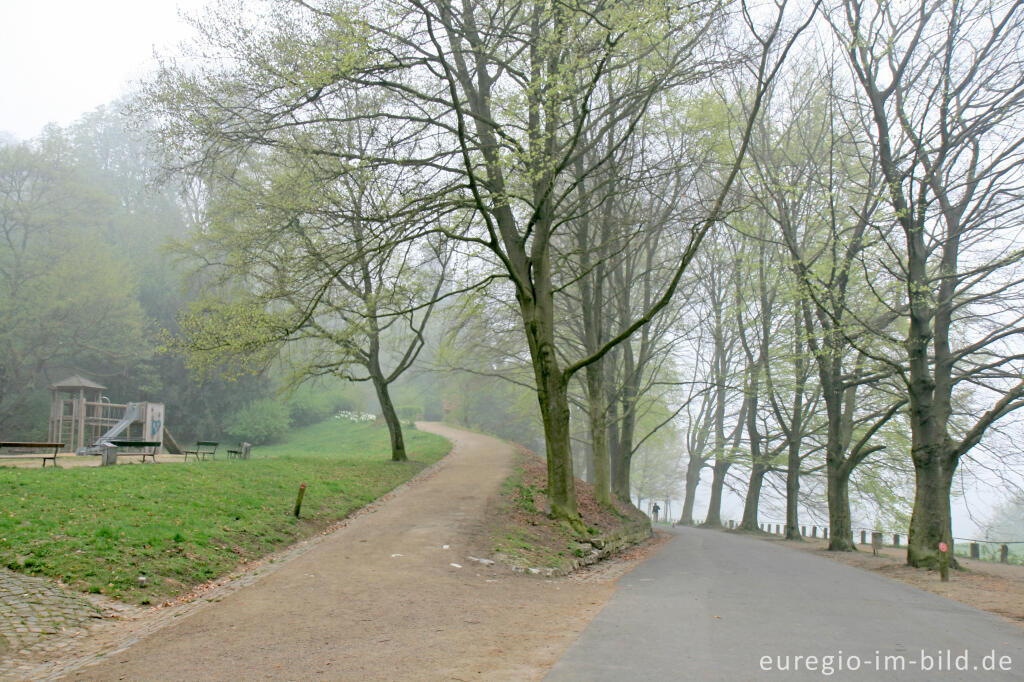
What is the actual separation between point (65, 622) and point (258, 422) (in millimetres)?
32993

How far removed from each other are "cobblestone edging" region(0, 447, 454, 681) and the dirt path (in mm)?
223

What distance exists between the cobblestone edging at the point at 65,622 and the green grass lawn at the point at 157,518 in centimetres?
31

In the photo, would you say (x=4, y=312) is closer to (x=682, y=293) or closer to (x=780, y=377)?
(x=682, y=293)

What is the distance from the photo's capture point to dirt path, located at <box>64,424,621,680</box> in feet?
16.9

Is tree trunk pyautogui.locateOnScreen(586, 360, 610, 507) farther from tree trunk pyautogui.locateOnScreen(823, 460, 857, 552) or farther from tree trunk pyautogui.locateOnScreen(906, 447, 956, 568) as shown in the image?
tree trunk pyautogui.locateOnScreen(823, 460, 857, 552)

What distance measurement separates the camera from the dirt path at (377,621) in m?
5.15

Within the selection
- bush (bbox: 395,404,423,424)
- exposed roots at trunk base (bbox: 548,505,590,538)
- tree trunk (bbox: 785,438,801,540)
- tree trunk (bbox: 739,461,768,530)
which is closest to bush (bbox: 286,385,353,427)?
bush (bbox: 395,404,423,424)

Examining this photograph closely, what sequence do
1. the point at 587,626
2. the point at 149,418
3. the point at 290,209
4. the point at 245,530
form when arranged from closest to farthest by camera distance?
the point at 587,626 → the point at 245,530 → the point at 290,209 → the point at 149,418

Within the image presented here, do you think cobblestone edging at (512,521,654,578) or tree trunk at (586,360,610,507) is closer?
cobblestone edging at (512,521,654,578)

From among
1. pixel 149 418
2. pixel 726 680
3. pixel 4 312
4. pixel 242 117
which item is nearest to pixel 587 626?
pixel 726 680

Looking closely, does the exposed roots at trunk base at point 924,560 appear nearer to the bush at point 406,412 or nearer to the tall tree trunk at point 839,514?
the tall tree trunk at point 839,514

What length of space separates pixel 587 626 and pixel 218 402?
123 ft

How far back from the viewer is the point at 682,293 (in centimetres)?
2122

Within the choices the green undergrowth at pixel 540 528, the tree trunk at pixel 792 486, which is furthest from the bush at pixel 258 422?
the tree trunk at pixel 792 486
